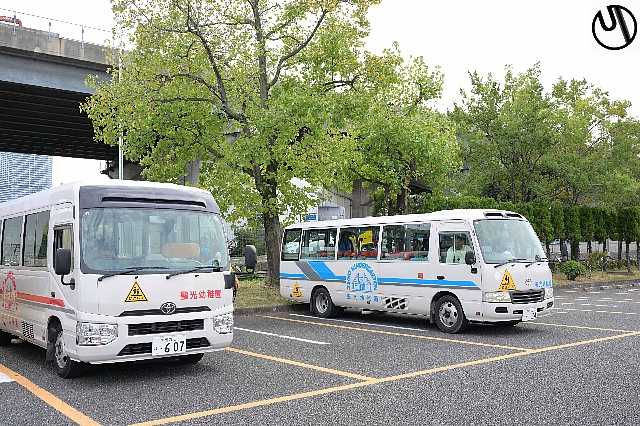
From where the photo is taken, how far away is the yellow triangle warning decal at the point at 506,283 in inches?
446

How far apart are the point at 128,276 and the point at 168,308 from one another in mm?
626

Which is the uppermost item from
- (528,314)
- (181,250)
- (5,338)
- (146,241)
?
(146,241)

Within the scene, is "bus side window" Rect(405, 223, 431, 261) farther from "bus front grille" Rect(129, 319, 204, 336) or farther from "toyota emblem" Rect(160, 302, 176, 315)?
"toyota emblem" Rect(160, 302, 176, 315)

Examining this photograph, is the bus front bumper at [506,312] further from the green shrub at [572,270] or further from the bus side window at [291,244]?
the green shrub at [572,270]

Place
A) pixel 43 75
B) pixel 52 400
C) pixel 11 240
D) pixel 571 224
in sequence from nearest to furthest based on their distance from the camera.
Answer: pixel 52 400 → pixel 11 240 → pixel 43 75 → pixel 571 224

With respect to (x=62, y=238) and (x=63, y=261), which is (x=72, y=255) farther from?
(x=62, y=238)

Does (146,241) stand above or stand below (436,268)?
above

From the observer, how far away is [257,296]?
17.6 m

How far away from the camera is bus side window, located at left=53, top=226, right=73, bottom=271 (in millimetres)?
7863

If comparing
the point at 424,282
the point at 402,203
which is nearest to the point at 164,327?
the point at 424,282

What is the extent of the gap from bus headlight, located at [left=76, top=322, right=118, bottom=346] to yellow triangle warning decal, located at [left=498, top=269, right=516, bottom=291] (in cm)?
698

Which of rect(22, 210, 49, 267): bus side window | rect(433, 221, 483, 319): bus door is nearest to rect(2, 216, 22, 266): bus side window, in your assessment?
rect(22, 210, 49, 267): bus side window

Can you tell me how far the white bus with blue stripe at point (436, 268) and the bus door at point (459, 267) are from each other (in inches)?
0.7

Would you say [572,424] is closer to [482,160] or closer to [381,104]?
[381,104]
